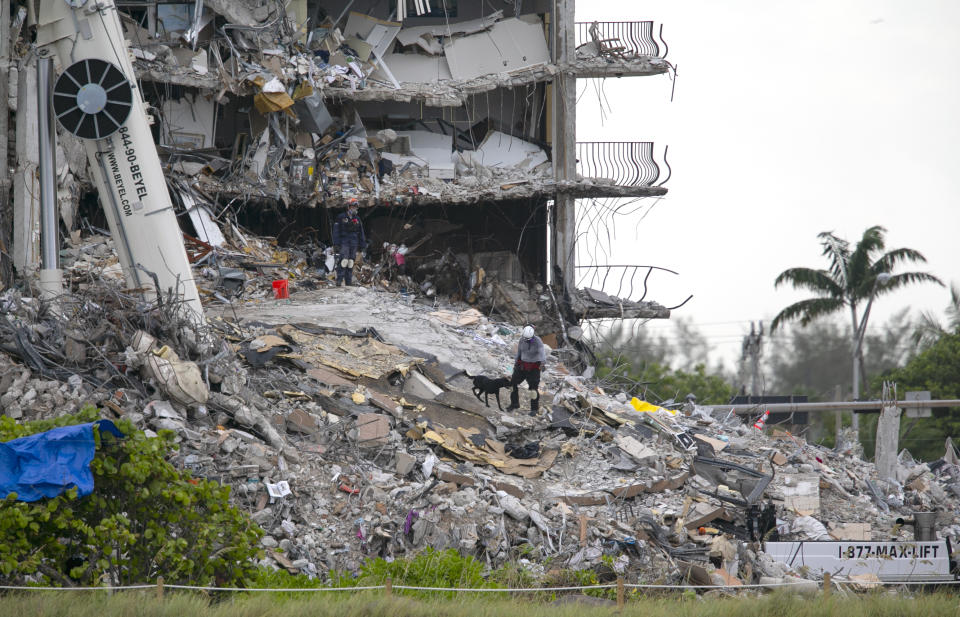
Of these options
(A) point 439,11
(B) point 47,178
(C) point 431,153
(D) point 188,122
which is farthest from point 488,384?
(A) point 439,11

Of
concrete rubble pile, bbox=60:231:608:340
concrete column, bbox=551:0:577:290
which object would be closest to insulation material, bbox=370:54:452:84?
concrete column, bbox=551:0:577:290

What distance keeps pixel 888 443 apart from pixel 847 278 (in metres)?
18.5

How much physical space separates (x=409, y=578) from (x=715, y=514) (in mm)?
4411

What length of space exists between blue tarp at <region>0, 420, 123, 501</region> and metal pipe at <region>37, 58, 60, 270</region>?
573 cm

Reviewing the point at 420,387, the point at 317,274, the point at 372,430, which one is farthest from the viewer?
the point at 317,274

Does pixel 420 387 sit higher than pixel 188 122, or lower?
lower

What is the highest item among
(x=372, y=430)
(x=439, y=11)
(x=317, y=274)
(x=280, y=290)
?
(x=439, y=11)

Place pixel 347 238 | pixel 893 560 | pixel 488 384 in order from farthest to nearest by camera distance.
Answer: pixel 347 238 → pixel 488 384 → pixel 893 560

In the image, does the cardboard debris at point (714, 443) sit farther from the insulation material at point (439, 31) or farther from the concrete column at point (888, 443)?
the insulation material at point (439, 31)

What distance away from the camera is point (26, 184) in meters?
16.0

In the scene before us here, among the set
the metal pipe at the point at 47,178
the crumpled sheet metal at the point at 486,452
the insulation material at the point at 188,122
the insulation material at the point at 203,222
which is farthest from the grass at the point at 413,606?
the insulation material at the point at 188,122

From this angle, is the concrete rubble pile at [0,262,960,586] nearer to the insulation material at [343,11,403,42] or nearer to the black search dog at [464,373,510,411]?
the black search dog at [464,373,510,411]

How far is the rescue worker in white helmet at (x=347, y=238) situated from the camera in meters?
19.8

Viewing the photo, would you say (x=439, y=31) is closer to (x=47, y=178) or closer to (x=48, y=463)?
(x=47, y=178)
